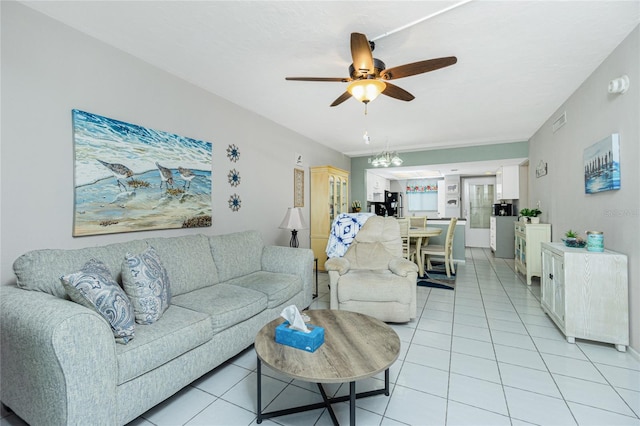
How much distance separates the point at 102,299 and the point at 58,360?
32 centimetres

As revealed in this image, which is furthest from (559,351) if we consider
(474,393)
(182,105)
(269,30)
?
(182,105)

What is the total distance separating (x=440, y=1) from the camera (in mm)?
1809

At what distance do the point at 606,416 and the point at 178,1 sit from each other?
3526 millimetres

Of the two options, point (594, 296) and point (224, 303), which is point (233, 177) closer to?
point (224, 303)

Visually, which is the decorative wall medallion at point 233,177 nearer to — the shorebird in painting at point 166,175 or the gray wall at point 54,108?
the gray wall at point 54,108

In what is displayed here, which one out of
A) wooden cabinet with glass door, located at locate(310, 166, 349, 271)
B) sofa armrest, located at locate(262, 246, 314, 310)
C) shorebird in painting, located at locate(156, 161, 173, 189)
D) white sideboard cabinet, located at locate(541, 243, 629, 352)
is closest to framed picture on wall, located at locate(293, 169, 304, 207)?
wooden cabinet with glass door, located at locate(310, 166, 349, 271)

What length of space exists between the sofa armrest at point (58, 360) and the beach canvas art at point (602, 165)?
145 inches

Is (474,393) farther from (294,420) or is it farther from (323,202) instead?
(323,202)

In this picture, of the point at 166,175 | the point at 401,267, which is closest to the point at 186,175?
the point at 166,175

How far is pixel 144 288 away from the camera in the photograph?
181 cm

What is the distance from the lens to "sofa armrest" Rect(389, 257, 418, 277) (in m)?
2.88

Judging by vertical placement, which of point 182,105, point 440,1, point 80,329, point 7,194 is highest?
point 440,1

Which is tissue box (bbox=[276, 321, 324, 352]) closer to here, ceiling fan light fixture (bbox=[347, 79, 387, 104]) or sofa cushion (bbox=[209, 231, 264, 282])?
sofa cushion (bbox=[209, 231, 264, 282])

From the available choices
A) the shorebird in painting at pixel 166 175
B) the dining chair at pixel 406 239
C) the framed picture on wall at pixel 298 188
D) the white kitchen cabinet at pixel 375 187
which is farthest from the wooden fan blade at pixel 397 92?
the white kitchen cabinet at pixel 375 187
